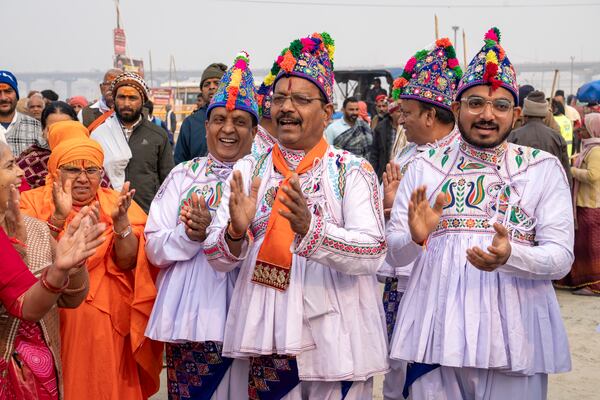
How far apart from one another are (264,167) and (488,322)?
51.2 inches

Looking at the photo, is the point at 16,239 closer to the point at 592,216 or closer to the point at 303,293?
the point at 303,293

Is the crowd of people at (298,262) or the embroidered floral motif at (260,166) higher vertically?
the embroidered floral motif at (260,166)

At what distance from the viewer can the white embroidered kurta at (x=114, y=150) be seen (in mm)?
6465

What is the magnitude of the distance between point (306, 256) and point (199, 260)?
102 cm

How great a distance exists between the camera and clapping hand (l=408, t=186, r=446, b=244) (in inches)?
139

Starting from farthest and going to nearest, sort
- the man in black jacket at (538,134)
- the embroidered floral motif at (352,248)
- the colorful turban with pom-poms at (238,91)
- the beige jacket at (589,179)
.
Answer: the beige jacket at (589,179)
the man in black jacket at (538,134)
the colorful turban with pom-poms at (238,91)
the embroidered floral motif at (352,248)

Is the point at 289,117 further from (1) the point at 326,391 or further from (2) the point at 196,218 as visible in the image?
(1) the point at 326,391

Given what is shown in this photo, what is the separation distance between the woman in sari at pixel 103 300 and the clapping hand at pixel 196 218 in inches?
18.9

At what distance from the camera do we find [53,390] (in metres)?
3.46

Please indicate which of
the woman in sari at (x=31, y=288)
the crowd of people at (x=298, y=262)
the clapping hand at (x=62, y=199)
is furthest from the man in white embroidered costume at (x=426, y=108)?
the woman in sari at (x=31, y=288)

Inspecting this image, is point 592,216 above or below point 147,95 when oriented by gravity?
below

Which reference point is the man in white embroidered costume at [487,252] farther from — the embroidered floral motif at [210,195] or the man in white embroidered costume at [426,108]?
the man in white embroidered costume at [426,108]

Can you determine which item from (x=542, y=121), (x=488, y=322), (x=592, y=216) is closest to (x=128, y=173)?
(x=488, y=322)

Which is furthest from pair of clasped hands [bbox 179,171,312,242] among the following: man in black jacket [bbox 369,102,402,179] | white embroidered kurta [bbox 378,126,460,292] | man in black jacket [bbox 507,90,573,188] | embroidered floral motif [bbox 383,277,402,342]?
man in black jacket [bbox 369,102,402,179]
